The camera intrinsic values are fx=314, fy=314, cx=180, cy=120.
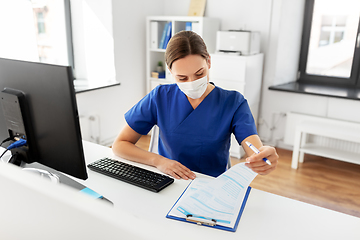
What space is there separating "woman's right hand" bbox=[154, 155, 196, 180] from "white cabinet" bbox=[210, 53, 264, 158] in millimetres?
1990

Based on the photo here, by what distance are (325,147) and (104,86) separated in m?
2.39

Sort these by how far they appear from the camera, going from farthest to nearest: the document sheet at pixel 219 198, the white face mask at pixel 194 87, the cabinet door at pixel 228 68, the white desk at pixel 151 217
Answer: the cabinet door at pixel 228 68, the white face mask at pixel 194 87, the document sheet at pixel 219 198, the white desk at pixel 151 217

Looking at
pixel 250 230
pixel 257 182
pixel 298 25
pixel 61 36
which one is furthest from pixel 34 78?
pixel 298 25

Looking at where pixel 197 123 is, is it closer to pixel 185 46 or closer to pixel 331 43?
A: pixel 185 46

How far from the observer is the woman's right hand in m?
1.29

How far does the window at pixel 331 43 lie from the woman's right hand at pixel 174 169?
3.02m

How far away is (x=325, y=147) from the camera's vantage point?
3.27 meters

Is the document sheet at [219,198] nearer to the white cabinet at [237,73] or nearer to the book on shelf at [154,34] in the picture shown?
the white cabinet at [237,73]

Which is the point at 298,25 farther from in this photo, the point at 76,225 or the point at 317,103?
the point at 76,225

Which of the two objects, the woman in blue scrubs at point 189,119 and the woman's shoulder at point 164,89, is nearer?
the woman in blue scrubs at point 189,119

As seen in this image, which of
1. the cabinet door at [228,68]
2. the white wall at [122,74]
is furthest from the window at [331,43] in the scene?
the white wall at [122,74]

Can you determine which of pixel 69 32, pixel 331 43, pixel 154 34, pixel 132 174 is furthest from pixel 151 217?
pixel 331 43

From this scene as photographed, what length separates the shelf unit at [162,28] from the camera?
3457 mm

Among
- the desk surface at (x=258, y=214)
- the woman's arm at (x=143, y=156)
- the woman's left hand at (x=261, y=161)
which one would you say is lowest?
the desk surface at (x=258, y=214)
